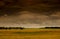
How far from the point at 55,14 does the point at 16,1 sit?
1.29 ft

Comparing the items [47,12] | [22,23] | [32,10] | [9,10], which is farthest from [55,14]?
[9,10]

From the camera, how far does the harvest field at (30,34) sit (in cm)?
101

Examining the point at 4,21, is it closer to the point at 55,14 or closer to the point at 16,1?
the point at 16,1

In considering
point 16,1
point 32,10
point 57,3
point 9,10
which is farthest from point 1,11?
point 57,3

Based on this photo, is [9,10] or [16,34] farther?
[9,10]

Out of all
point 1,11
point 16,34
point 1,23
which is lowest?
point 16,34

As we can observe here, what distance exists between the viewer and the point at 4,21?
1.08 metres

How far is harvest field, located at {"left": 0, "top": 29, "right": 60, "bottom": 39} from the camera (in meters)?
1.01

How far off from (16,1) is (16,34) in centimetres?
37

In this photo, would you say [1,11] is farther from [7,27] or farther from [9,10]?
[7,27]

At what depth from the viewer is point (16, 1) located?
4.09 feet

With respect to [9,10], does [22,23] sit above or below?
below

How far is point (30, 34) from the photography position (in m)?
1.03

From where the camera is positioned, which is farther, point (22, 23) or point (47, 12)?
point (47, 12)
